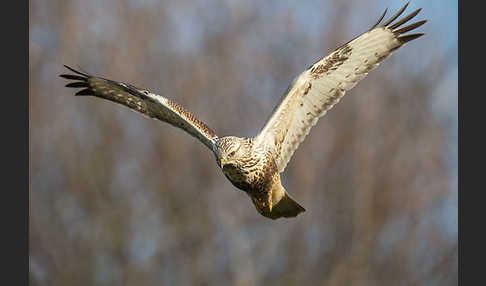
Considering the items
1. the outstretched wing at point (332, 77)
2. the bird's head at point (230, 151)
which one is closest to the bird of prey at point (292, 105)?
the outstretched wing at point (332, 77)

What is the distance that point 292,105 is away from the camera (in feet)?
16.6

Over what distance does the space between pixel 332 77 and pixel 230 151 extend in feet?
4.03

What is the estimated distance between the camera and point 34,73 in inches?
540

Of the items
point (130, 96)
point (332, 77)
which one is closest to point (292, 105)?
point (332, 77)

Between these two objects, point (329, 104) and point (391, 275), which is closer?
point (329, 104)

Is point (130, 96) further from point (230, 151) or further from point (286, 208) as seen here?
point (286, 208)

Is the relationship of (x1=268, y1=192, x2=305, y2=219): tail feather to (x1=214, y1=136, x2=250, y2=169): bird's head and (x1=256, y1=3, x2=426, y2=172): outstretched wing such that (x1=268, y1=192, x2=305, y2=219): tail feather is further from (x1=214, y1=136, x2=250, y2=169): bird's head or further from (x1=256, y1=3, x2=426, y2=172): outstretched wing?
(x1=214, y1=136, x2=250, y2=169): bird's head

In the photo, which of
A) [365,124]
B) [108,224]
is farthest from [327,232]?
[108,224]

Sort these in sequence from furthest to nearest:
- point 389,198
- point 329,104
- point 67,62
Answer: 1. point 389,198
2. point 67,62
3. point 329,104

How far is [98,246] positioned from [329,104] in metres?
9.38

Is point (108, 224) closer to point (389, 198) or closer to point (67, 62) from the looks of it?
point (67, 62)

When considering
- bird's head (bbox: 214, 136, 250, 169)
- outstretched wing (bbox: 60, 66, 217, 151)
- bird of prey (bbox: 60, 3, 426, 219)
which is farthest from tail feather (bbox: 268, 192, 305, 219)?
outstretched wing (bbox: 60, 66, 217, 151)

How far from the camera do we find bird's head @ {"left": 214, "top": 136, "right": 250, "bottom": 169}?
4.39 meters

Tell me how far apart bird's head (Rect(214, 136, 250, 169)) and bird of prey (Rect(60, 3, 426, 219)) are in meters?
0.12
